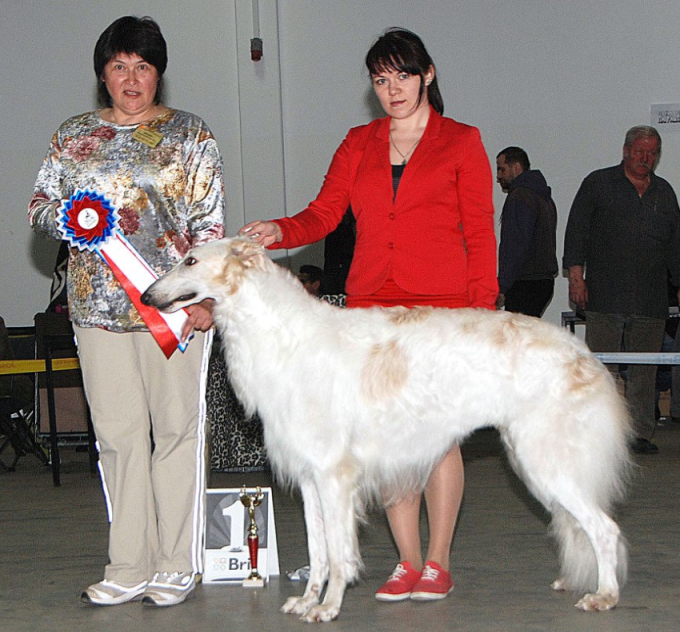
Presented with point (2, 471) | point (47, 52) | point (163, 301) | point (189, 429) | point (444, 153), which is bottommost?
point (2, 471)

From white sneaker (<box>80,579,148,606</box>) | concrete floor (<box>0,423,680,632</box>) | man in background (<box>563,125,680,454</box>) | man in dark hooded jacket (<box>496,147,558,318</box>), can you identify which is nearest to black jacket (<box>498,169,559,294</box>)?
man in dark hooded jacket (<box>496,147,558,318</box>)

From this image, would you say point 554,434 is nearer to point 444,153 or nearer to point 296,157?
point 444,153

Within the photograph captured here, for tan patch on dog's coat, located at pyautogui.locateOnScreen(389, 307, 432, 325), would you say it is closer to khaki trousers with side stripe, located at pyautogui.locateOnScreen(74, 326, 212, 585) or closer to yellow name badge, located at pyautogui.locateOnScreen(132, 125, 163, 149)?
khaki trousers with side stripe, located at pyautogui.locateOnScreen(74, 326, 212, 585)

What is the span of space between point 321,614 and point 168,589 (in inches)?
22.8

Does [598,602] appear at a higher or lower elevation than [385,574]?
higher

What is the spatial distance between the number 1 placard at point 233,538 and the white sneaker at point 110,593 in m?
0.38

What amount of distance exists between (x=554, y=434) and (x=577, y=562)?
1.67 ft

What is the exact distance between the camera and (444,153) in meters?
3.22

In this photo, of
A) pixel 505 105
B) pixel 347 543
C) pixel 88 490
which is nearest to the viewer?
pixel 347 543

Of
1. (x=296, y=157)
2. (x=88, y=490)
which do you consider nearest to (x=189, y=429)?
(x=88, y=490)

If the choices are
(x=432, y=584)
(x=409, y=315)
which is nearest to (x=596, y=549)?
(x=432, y=584)

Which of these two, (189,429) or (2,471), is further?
(2,471)

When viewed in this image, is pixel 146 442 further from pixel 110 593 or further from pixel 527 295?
pixel 527 295

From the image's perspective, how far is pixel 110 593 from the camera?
126 inches
